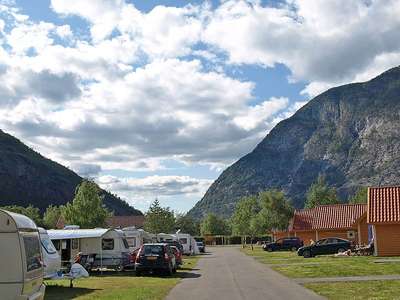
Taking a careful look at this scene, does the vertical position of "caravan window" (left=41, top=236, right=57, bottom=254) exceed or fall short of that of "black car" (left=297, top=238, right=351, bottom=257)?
it exceeds it

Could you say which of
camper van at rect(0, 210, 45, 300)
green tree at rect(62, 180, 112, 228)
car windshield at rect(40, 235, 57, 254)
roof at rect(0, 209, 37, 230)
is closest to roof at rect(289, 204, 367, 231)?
green tree at rect(62, 180, 112, 228)

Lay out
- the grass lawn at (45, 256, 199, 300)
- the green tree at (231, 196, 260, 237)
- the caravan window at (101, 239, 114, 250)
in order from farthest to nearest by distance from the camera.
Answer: the green tree at (231, 196, 260, 237) < the caravan window at (101, 239, 114, 250) < the grass lawn at (45, 256, 199, 300)

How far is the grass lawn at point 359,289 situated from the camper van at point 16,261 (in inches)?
343

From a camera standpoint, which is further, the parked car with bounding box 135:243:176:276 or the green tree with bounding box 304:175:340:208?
the green tree with bounding box 304:175:340:208

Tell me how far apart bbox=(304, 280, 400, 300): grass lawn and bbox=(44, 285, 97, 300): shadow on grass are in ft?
24.1

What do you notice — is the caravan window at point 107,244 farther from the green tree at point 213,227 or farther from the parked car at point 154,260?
the green tree at point 213,227

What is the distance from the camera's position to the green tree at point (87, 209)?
193ft

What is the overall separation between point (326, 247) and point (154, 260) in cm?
1961

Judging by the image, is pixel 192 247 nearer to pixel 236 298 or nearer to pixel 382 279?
pixel 382 279

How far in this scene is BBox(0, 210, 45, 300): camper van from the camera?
1012 cm

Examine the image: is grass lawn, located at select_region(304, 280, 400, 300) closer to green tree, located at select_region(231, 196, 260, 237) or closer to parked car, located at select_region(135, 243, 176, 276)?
parked car, located at select_region(135, 243, 176, 276)

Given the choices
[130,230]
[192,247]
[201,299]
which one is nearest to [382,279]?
[201,299]

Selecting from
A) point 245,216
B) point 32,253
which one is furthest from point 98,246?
point 245,216

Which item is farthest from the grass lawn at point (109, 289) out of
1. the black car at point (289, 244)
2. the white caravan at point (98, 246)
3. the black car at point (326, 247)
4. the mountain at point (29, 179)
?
the mountain at point (29, 179)
